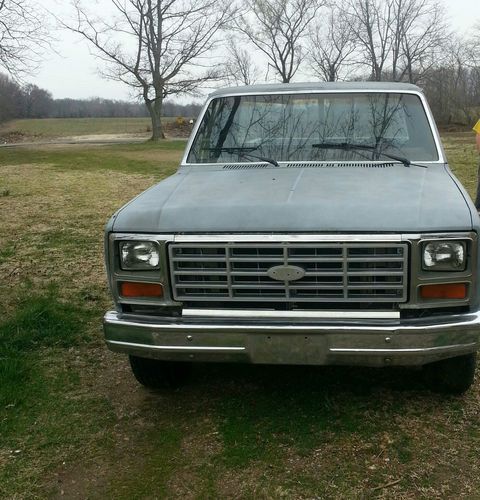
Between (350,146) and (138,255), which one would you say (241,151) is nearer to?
(350,146)

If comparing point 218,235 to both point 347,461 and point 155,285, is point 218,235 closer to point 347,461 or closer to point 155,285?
point 155,285

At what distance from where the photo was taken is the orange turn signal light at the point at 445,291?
9.57 feet

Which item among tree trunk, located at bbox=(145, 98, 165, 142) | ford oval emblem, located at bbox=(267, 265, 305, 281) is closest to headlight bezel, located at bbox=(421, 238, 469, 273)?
ford oval emblem, located at bbox=(267, 265, 305, 281)

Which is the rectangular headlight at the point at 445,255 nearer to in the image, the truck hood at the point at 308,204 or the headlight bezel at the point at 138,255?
the truck hood at the point at 308,204

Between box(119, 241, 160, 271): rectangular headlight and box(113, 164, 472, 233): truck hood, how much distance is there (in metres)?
0.08

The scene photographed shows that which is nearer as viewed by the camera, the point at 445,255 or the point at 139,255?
the point at 445,255

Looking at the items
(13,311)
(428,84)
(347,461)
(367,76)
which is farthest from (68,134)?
(347,461)

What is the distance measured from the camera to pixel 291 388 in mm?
3752

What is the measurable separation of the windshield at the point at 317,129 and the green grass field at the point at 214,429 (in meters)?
1.47

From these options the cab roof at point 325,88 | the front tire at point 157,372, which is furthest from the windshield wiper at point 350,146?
the front tire at point 157,372

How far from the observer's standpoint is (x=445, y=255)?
2.86 m

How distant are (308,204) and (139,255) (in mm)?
905

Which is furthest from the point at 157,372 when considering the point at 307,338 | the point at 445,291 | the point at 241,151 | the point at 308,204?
the point at 445,291

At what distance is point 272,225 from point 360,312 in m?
0.61
